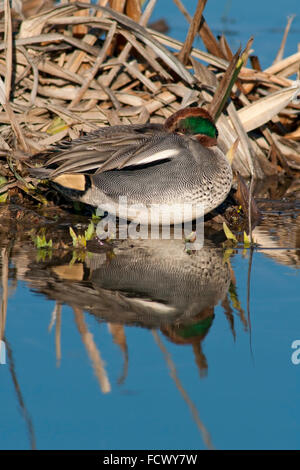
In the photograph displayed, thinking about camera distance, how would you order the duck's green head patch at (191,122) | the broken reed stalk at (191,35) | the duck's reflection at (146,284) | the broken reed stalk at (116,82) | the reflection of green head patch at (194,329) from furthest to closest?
the broken reed stalk at (191,35) → the broken reed stalk at (116,82) → the duck's green head patch at (191,122) → the duck's reflection at (146,284) → the reflection of green head patch at (194,329)

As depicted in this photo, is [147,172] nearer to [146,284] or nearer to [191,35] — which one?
Answer: [146,284]

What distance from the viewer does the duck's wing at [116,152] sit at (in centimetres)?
484

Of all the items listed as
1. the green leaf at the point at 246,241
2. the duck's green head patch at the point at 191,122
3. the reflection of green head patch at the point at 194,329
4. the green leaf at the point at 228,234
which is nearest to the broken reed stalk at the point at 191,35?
the duck's green head patch at the point at 191,122

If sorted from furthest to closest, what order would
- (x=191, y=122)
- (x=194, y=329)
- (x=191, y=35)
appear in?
1. (x=191, y=35)
2. (x=191, y=122)
3. (x=194, y=329)

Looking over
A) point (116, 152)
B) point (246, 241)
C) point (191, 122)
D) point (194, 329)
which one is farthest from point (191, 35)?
point (194, 329)

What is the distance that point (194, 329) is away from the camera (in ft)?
11.1

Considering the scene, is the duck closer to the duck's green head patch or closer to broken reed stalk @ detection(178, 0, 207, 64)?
the duck's green head patch

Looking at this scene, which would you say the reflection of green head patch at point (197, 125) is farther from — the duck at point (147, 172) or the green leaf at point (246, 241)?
the green leaf at point (246, 241)

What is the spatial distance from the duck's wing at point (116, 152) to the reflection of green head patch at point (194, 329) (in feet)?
5.53

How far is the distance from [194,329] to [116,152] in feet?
6.08

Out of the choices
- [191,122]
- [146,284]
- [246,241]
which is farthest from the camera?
[191,122]

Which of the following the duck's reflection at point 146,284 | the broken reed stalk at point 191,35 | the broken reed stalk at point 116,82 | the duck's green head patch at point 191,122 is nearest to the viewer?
the duck's reflection at point 146,284

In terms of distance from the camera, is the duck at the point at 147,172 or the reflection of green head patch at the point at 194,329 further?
the duck at the point at 147,172

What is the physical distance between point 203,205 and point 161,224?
1.07ft
